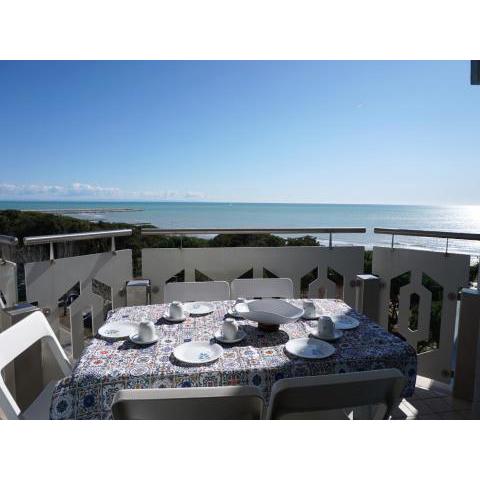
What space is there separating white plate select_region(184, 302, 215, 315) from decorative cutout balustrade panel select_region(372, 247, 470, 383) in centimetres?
161

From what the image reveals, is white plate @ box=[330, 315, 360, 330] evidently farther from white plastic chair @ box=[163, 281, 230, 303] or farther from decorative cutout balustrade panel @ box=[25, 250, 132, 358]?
decorative cutout balustrade panel @ box=[25, 250, 132, 358]

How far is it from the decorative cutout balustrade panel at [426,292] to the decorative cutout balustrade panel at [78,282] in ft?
6.96

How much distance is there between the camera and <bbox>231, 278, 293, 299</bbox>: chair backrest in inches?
87.7

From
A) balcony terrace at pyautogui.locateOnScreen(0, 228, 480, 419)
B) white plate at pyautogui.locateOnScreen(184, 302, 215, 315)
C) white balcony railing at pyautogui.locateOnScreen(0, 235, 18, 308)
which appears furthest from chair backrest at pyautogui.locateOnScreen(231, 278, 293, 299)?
white balcony railing at pyautogui.locateOnScreen(0, 235, 18, 308)

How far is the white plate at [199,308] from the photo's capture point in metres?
1.72

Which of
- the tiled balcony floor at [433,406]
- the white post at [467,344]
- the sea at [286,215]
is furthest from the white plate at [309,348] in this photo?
the sea at [286,215]

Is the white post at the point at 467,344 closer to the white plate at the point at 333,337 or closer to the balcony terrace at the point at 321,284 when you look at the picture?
the balcony terrace at the point at 321,284

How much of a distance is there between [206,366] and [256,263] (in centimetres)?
172

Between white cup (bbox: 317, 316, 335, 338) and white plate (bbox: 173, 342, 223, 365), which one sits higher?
white cup (bbox: 317, 316, 335, 338)

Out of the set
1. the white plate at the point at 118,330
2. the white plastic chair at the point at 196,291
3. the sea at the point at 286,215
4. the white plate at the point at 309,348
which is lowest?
the sea at the point at 286,215

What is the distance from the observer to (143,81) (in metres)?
6.60
